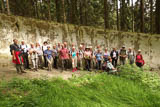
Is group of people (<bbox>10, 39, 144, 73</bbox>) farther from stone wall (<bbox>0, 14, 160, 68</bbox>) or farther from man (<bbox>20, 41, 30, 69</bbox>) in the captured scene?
stone wall (<bbox>0, 14, 160, 68</bbox>)

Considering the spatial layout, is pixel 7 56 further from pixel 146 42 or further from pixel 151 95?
pixel 146 42

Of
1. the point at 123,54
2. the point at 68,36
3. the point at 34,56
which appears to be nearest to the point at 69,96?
the point at 34,56

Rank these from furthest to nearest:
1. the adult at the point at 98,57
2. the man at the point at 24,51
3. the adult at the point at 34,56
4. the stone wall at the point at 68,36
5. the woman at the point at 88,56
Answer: the stone wall at the point at 68,36 → the adult at the point at 98,57 → the woman at the point at 88,56 → the adult at the point at 34,56 → the man at the point at 24,51

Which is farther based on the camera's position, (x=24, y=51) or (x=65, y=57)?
(x=65, y=57)

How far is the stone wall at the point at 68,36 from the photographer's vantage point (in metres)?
8.27

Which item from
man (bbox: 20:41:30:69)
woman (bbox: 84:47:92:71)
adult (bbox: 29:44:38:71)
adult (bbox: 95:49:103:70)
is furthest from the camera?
adult (bbox: 95:49:103:70)

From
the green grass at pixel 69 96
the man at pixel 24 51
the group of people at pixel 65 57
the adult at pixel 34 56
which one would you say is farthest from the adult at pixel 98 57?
the man at pixel 24 51

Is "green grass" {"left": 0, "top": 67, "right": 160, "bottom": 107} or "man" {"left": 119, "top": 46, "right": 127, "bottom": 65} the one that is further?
"man" {"left": 119, "top": 46, "right": 127, "bottom": 65}

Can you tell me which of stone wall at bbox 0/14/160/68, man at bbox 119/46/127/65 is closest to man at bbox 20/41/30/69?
→ stone wall at bbox 0/14/160/68

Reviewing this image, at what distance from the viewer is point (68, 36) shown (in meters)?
10.0

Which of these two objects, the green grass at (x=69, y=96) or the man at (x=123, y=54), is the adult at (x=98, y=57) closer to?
the man at (x=123, y=54)

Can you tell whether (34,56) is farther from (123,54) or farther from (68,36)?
(123,54)

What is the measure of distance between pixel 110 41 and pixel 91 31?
5.72ft

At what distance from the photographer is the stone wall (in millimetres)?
8271
